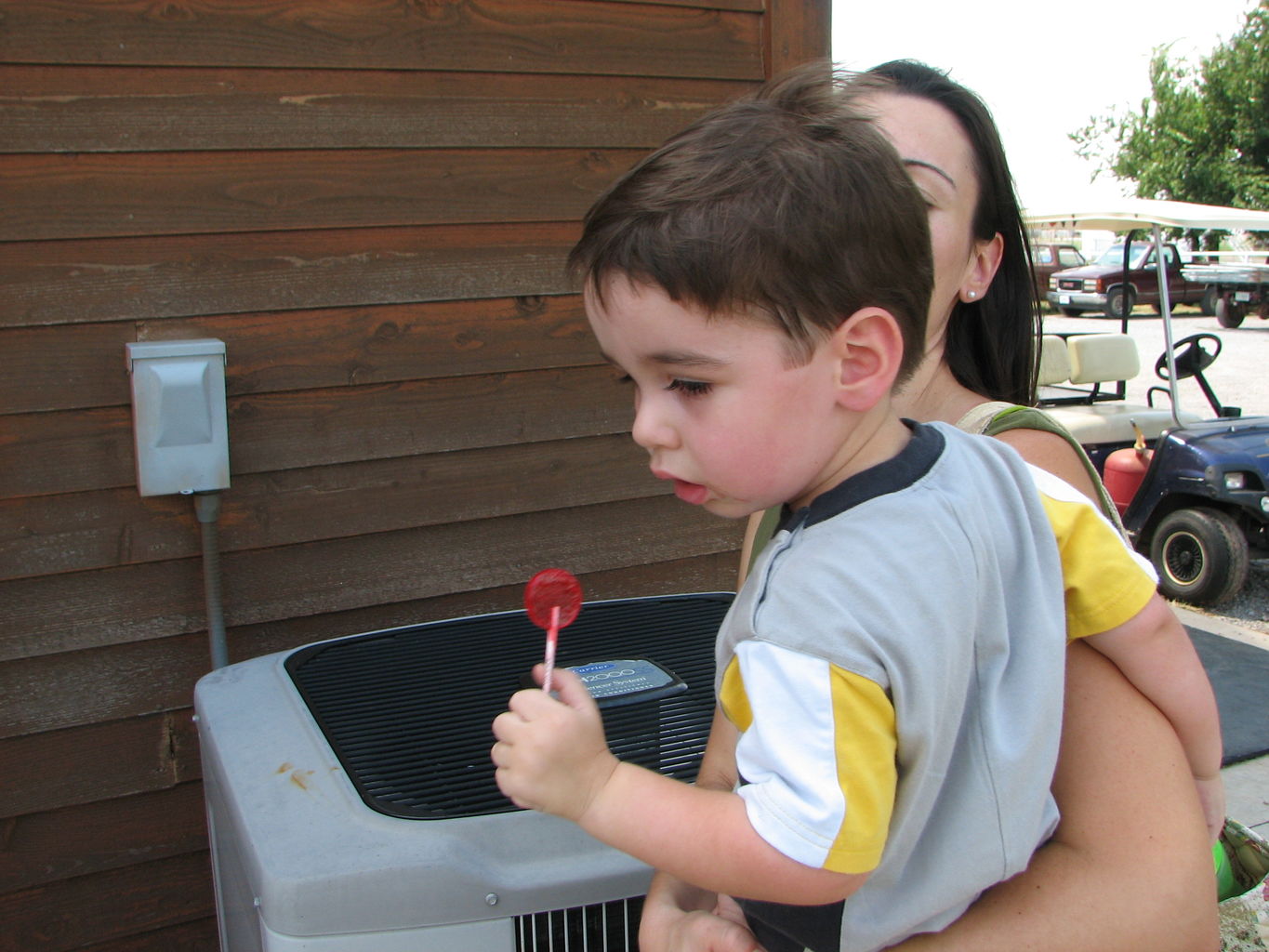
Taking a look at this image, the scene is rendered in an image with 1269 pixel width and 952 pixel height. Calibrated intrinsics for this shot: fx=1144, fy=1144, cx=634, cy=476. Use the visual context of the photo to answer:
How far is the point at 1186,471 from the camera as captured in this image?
5.30m

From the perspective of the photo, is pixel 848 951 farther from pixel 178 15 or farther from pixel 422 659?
pixel 178 15

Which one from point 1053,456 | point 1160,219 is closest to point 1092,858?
point 1053,456

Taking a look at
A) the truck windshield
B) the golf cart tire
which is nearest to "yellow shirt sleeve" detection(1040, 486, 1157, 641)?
the golf cart tire

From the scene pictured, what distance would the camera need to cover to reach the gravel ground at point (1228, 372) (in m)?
5.52

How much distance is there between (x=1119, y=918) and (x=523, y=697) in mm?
501

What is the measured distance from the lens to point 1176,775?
949 millimetres

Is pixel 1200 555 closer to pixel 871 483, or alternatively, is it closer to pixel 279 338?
pixel 279 338

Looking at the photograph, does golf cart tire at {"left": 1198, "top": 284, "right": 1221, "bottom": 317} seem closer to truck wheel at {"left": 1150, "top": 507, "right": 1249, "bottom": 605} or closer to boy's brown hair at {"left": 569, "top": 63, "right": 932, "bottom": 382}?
truck wheel at {"left": 1150, "top": 507, "right": 1249, "bottom": 605}

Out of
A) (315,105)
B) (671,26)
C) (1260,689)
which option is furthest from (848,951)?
(1260,689)

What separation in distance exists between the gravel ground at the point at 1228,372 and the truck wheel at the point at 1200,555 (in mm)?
123

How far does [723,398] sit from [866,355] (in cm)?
12

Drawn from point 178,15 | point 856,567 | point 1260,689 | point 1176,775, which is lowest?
point 1260,689

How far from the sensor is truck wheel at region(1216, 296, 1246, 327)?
1931cm

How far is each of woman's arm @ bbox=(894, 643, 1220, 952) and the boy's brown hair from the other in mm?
355
